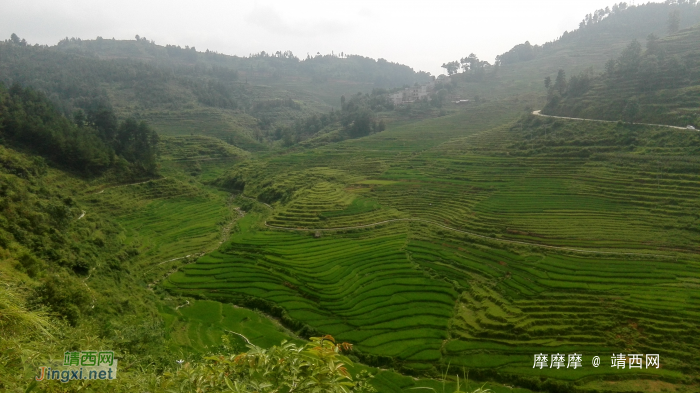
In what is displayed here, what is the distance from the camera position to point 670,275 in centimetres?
2331

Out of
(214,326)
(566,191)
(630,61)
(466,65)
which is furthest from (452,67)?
(214,326)

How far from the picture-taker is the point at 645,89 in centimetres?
5059

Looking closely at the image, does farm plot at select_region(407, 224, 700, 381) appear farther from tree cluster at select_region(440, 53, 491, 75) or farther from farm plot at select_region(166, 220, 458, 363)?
tree cluster at select_region(440, 53, 491, 75)

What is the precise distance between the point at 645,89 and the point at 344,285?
51.9m

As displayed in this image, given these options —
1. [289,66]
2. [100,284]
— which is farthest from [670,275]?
[289,66]

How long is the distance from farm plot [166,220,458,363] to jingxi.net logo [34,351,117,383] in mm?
16845

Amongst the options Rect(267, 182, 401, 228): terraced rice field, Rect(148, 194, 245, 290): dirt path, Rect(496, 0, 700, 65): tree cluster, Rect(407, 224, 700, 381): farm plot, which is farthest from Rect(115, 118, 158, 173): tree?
Rect(496, 0, 700, 65): tree cluster

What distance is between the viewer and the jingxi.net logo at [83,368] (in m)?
3.72

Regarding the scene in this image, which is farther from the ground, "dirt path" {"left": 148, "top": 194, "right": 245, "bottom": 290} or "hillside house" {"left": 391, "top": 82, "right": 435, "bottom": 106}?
"hillside house" {"left": 391, "top": 82, "right": 435, "bottom": 106}

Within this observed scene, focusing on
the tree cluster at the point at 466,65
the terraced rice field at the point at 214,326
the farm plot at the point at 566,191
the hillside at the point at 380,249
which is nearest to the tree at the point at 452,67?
the tree cluster at the point at 466,65

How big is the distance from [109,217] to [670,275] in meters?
43.8

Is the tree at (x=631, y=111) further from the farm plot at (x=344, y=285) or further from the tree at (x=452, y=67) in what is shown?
the tree at (x=452, y=67)

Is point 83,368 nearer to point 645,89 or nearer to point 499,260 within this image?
point 499,260

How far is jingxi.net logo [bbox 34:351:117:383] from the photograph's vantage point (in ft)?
12.2
